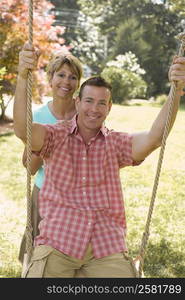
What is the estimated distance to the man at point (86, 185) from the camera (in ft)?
6.89

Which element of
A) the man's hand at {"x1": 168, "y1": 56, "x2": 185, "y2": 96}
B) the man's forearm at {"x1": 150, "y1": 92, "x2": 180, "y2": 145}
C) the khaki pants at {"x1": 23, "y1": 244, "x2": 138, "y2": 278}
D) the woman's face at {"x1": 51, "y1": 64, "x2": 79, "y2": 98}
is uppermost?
the man's hand at {"x1": 168, "y1": 56, "x2": 185, "y2": 96}

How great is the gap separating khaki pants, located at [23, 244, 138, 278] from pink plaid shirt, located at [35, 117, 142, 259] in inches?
1.2

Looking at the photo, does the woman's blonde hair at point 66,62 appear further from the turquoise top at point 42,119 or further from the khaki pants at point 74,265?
the khaki pants at point 74,265

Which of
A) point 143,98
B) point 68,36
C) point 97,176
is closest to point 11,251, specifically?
point 97,176

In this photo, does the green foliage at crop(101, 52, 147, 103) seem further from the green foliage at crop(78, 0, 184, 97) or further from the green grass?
the green grass

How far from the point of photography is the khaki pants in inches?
81.3

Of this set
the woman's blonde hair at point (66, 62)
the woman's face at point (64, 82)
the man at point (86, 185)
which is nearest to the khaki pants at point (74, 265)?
the man at point (86, 185)

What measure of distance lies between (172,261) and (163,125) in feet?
6.42

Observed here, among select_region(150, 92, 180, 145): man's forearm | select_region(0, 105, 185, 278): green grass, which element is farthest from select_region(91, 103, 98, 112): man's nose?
select_region(0, 105, 185, 278): green grass

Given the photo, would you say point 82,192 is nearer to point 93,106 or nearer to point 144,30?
point 93,106

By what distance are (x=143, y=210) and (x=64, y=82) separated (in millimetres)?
2528

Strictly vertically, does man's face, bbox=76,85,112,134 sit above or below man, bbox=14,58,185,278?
above

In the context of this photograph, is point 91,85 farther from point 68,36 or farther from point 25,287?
point 68,36

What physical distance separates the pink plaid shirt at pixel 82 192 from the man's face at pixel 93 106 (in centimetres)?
5
